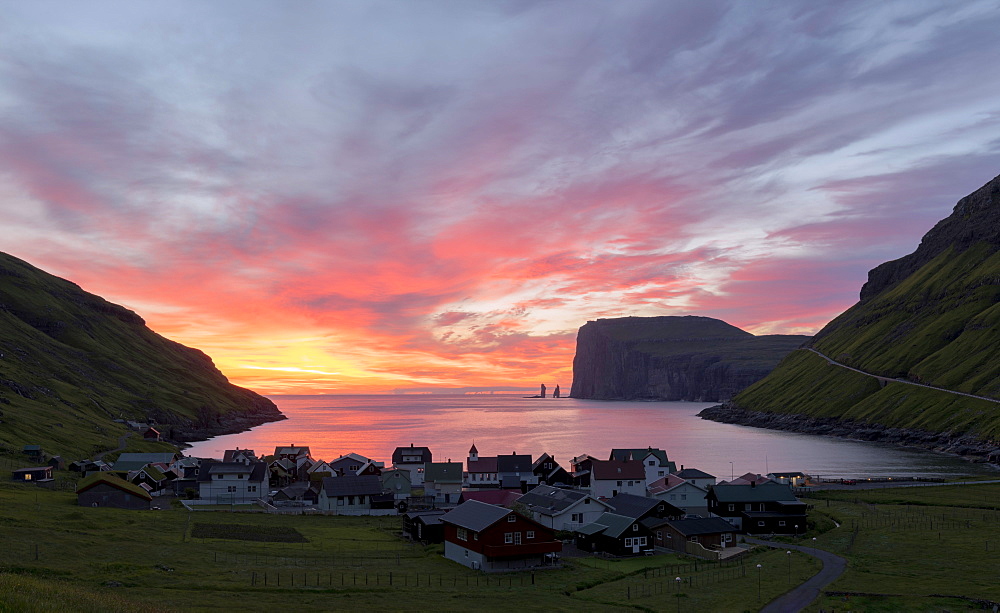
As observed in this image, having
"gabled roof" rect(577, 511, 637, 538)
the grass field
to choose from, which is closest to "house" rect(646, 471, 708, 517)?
the grass field

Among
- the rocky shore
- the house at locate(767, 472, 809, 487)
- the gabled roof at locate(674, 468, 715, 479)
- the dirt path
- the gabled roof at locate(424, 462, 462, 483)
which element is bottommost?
the dirt path

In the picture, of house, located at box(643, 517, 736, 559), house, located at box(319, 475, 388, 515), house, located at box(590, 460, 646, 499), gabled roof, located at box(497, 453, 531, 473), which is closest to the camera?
house, located at box(643, 517, 736, 559)

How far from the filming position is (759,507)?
7106 centimetres

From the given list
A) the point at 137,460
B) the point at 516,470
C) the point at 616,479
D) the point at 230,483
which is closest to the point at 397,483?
the point at 516,470

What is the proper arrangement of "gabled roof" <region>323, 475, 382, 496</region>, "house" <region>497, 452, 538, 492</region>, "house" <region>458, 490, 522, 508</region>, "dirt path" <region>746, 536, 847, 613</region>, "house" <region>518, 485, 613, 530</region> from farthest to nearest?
"house" <region>497, 452, 538, 492</region>, "gabled roof" <region>323, 475, 382, 496</region>, "house" <region>458, 490, 522, 508</region>, "house" <region>518, 485, 613, 530</region>, "dirt path" <region>746, 536, 847, 613</region>

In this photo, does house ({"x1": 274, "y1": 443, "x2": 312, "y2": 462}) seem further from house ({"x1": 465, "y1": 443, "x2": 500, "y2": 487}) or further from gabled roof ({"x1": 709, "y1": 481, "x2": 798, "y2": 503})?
gabled roof ({"x1": 709, "y1": 481, "x2": 798, "y2": 503})

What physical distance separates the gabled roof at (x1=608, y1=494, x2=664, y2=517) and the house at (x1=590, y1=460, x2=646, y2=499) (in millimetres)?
19367

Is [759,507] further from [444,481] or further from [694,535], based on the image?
[444,481]

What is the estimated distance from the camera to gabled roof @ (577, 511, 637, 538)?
6069cm

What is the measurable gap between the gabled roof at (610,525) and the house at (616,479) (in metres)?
25.3

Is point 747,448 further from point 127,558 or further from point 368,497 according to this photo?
point 127,558

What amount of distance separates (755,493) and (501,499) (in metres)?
29.1

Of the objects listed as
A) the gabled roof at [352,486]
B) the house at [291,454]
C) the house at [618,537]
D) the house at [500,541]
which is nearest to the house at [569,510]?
the house at [618,537]

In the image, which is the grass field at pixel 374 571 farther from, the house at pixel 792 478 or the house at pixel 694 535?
the house at pixel 792 478
